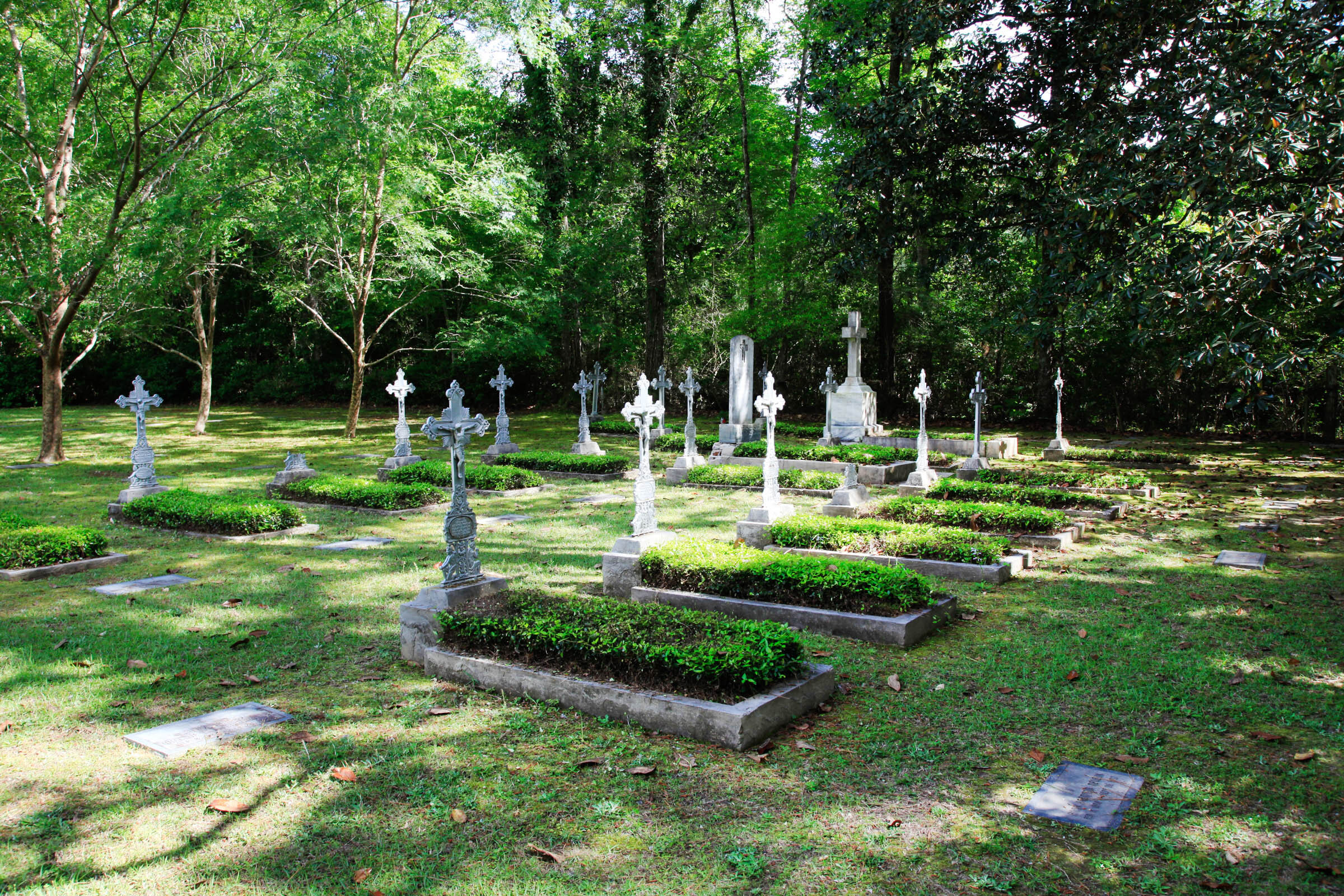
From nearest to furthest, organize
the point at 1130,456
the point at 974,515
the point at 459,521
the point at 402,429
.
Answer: the point at 459,521 < the point at 974,515 < the point at 402,429 < the point at 1130,456

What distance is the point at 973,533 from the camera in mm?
8836

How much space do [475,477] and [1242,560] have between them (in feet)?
35.5

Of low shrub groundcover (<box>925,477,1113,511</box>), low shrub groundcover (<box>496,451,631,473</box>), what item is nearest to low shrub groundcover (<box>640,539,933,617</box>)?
low shrub groundcover (<box>925,477,1113,511</box>)

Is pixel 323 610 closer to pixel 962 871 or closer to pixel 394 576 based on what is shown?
pixel 394 576

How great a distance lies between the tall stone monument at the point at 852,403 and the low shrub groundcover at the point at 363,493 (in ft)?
30.5

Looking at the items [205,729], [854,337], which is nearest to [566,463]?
[854,337]

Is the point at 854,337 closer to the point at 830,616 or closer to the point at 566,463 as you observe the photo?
the point at 566,463

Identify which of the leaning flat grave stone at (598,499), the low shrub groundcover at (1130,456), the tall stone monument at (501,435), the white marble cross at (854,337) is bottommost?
the leaning flat grave stone at (598,499)

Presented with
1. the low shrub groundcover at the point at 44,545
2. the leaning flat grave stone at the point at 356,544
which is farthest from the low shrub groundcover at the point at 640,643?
the low shrub groundcover at the point at 44,545

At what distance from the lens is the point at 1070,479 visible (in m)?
13.1

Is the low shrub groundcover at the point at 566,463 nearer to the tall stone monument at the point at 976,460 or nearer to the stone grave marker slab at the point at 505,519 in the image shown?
the stone grave marker slab at the point at 505,519

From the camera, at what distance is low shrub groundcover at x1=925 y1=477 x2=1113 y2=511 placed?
11344 mm

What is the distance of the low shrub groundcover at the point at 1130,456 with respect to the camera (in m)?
17.0

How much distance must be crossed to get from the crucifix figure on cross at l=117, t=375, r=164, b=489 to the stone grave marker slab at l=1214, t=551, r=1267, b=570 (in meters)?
13.6
